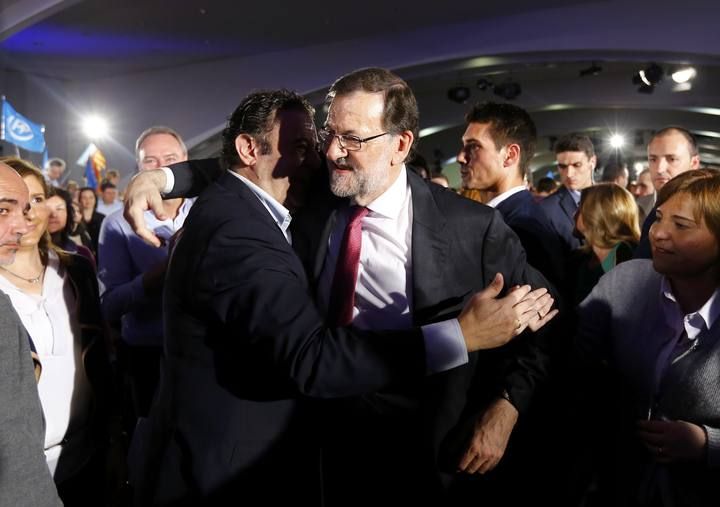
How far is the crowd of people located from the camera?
1.51 m

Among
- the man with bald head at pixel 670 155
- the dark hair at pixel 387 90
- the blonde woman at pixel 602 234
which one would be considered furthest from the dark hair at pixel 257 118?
the man with bald head at pixel 670 155

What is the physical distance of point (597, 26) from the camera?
28.2 ft

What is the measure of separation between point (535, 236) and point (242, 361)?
1.30 meters

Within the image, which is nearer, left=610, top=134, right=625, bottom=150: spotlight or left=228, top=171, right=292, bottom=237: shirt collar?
left=228, top=171, right=292, bottom=237: shirt collar

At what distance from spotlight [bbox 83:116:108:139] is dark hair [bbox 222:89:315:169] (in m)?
12.1

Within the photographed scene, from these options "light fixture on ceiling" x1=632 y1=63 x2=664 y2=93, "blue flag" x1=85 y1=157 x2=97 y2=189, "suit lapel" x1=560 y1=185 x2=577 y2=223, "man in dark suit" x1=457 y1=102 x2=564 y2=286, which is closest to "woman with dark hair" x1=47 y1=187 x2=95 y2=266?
"man in dark suit" x1=457 y1=102 x2=564 y2=286

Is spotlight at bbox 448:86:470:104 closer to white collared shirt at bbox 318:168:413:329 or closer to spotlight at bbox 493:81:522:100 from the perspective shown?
spotlight at bbox 493:81:522:100

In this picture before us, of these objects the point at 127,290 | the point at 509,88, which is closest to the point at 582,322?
the point at 127,290

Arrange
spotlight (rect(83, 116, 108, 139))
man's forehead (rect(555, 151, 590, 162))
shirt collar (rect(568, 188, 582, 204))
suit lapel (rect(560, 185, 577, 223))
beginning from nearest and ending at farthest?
suit lapel (rect(560, 185, 577, 223)), shirt collar (rect(568, 188, 582, 204)), man's forehead (rect(555, 151, 590, 162)), spotlight (rect(83, 116, 108, 139))

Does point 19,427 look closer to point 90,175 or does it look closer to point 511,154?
point 511,154

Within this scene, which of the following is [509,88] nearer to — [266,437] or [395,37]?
[395,37]

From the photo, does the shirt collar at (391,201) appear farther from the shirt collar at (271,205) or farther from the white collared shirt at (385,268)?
the shirt collar at (271,205)

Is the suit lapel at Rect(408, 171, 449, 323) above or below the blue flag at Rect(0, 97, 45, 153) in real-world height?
below

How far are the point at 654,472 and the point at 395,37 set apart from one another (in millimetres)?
9336
